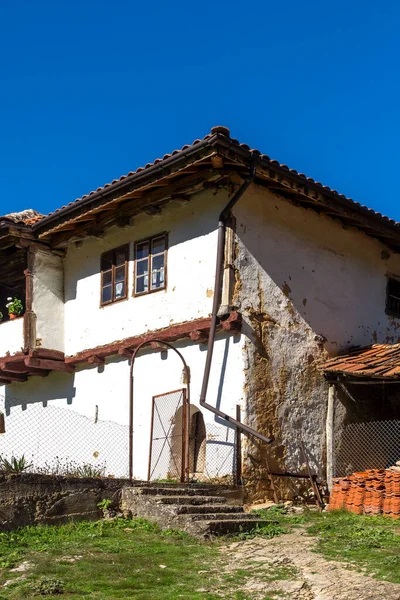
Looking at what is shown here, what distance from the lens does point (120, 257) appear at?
50.0 feet

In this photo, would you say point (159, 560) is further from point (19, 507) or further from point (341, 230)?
point (341, 230)

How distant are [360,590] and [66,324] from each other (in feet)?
32.8

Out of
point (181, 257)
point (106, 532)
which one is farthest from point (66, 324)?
point (106, 532)

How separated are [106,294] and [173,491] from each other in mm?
5109

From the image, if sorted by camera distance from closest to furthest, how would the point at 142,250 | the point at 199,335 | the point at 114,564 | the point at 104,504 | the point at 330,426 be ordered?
the point at 114,564, the point at 104,504, the point at 199,335, the point at 330,426, the point at 142,250

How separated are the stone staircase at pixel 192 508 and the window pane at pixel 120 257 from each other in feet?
16.4

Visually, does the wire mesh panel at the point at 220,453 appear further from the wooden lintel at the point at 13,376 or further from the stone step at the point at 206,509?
the wooden lintel at the point at 13,376

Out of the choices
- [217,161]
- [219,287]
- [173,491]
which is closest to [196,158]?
[217,161]

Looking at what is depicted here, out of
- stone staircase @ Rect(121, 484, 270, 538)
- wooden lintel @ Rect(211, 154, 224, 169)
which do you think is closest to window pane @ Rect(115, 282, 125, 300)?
wooden lintel @ Rect(211, 154, 224, 169)

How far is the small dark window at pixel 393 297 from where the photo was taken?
1644 cm

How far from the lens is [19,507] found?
10.3 meters

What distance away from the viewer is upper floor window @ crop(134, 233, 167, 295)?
14.3m

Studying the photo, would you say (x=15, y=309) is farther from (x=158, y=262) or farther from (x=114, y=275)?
(x=158, y=262)

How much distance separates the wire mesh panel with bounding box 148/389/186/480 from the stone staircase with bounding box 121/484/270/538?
4.66 feet
